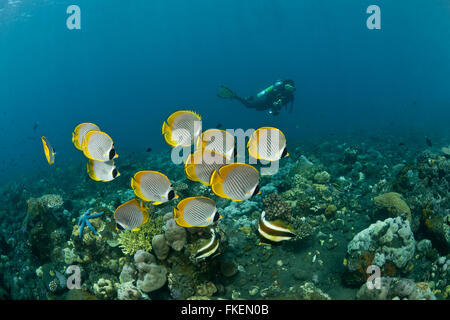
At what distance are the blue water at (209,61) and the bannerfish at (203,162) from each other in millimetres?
77014

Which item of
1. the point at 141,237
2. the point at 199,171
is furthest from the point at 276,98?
the point at 199,171

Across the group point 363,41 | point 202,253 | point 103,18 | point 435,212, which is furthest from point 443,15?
point 103,18

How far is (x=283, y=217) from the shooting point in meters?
5.52

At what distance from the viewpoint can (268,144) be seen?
2955 millimetres

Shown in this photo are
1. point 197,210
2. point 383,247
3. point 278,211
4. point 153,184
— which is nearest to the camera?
point 197,210

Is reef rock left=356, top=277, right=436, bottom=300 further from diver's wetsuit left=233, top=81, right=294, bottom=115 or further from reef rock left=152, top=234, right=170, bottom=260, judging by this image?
diver's wetsuit left=233, top=81, right=294, bottom=115

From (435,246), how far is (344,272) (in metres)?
2.41

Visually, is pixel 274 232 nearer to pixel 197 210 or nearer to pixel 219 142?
pixel 197 210

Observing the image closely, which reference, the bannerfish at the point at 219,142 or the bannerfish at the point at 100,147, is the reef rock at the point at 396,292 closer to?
the bannerfish at the point at 219,142

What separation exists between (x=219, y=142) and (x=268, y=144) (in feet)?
1.99

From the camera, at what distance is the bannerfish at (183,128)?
11.0ft

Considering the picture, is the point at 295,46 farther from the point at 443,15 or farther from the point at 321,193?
the point at 321,193

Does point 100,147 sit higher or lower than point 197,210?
higher

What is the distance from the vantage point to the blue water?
86375mm
